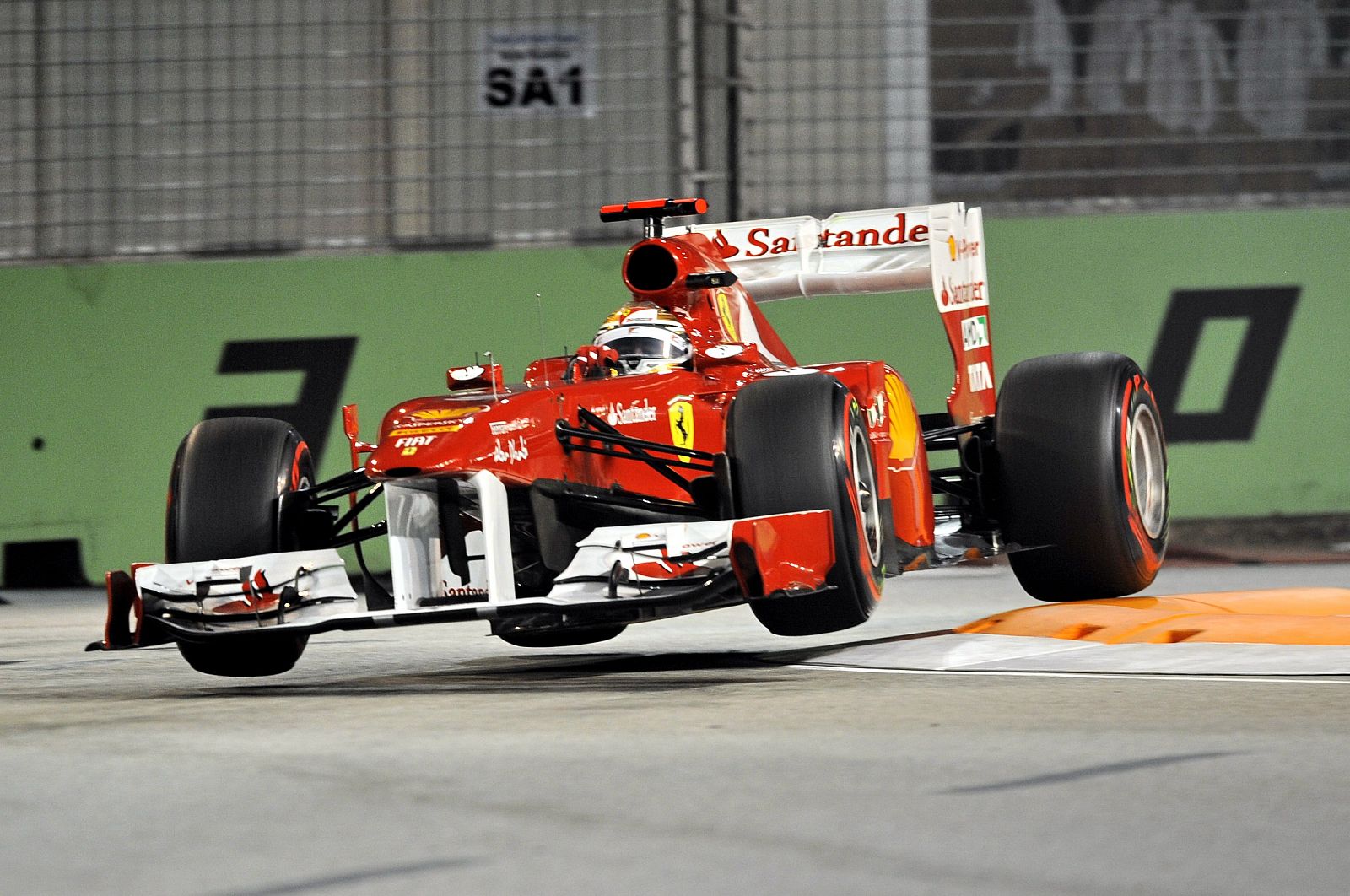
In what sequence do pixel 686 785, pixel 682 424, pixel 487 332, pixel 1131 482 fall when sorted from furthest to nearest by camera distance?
pixel 487 332, pixel 1131 482, pixel 682 424, pixel 686 785

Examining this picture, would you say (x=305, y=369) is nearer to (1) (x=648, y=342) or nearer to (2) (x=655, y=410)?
(1) (x=648, y=342)

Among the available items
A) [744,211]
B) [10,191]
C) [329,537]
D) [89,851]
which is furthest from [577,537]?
[10,191]

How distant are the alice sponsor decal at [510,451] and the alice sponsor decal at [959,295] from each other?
2703mm

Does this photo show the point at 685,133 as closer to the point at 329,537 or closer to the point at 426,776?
the point at 329,537

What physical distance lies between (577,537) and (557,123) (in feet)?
19.4

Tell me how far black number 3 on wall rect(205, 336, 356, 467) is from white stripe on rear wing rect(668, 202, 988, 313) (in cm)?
359

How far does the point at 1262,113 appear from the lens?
39.7 ft

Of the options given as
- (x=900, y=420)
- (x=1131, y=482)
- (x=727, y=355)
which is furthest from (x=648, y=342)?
(x=1131, y=482)

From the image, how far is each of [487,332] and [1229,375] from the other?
4.31 metres

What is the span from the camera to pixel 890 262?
8.48 metres

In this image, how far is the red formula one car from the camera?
19.2ft

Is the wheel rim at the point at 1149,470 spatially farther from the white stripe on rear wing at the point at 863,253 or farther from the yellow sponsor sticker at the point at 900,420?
the yellow sponsor sticker at the point at 900,420

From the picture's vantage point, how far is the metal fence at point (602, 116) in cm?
1187

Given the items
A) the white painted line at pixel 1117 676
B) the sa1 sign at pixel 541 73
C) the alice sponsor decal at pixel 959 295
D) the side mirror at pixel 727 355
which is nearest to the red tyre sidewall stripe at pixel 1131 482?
the alice sponsor decal at pixel 959 295
